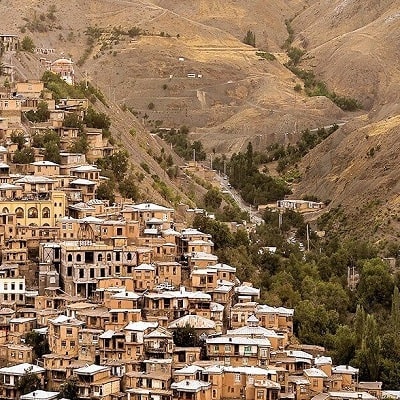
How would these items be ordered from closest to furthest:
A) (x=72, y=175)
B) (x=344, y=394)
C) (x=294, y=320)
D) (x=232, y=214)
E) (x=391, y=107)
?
(x=344, y=394), (x=294, y=320), (x=72, y=175), (x=232, y=214), (x=391, y=107)

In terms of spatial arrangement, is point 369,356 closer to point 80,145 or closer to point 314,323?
point 314,323

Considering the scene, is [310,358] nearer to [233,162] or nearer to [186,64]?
[233,162]

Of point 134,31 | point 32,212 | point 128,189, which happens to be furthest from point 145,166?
point 134,31

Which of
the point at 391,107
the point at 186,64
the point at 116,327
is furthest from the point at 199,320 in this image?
the point at 186,64

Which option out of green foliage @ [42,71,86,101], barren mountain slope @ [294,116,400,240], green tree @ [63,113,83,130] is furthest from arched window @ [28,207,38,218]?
barren mountain slope @ [294,116,400,240]

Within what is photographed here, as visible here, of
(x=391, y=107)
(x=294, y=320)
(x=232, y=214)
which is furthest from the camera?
(x=391, y=107)

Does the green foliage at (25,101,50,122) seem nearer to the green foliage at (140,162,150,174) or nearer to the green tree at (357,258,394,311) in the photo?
the green foliage at (140,162,150,174)

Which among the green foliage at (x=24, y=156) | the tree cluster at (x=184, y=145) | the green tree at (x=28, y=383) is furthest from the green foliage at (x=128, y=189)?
the tree cluster at (x=184, y=145)
